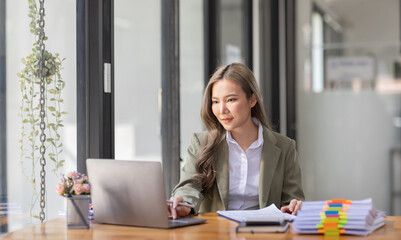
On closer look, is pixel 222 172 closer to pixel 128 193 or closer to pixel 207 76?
pixel 128 193

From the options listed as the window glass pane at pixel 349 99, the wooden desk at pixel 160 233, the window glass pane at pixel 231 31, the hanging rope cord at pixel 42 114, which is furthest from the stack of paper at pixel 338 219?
the window glass pane at pixel 349 99

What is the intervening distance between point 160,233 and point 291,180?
3.34 feet

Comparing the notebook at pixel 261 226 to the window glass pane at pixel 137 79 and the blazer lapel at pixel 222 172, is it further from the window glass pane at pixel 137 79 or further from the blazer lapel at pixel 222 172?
the window glass pane at pixel 137 79

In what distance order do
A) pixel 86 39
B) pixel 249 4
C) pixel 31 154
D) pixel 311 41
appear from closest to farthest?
1. pixel 31 154
2. pixel 86 39
3. pixel 249 4
4. pixel 311 41

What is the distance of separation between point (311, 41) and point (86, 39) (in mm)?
3658

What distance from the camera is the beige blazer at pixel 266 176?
2.88 m

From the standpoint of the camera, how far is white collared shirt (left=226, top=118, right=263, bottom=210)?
2.91m

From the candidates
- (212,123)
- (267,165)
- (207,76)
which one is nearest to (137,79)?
(212,123)

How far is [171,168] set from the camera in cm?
381

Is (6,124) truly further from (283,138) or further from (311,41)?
(311,41)

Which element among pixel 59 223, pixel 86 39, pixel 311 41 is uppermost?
pixel 311 41

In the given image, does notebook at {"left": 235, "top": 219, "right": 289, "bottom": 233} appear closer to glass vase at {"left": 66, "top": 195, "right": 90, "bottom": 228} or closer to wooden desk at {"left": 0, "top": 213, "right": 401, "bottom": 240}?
wooden desk at {"left": 0, "top": 213, "right": 401, "bottom": 240}

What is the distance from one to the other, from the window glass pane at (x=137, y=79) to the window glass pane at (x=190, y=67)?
39cm

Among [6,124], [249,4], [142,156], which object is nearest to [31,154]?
[6,124]
